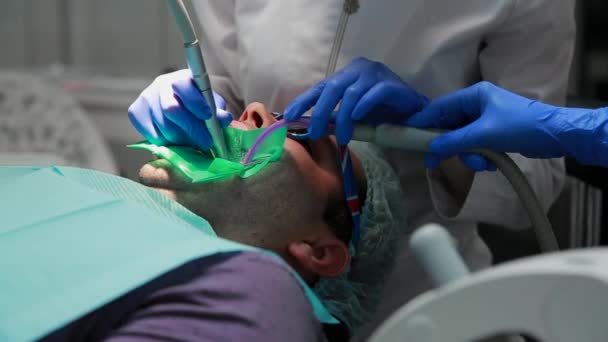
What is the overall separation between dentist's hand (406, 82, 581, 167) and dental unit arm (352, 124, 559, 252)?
2cm

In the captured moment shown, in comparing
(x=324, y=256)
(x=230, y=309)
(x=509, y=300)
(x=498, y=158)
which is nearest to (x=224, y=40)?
(x=324, y=256)

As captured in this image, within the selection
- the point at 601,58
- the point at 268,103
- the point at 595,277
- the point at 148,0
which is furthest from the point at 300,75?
the point at 148,0

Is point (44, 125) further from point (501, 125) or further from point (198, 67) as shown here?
point (501, 125)

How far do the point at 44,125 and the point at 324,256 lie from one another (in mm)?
1708

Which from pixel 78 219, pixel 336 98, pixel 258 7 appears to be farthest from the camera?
pixel 258 7

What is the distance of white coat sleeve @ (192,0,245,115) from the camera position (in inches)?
65.8

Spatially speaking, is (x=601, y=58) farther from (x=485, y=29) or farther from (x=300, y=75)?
(x=300, y=75)

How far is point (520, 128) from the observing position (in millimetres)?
1149

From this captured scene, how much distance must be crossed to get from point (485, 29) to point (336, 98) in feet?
1.14

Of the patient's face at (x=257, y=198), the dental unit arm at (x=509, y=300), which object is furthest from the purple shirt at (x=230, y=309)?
the patient's face at (x=257, y=198)

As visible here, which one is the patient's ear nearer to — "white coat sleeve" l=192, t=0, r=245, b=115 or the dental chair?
"white coat sleeve" l=192, t=0, r=245, b=115

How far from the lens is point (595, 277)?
0.57 m

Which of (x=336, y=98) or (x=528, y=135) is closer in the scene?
(x=528, y=135)

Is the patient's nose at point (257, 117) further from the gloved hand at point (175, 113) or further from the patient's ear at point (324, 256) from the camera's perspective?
the patient's ear at point (324, 256)
